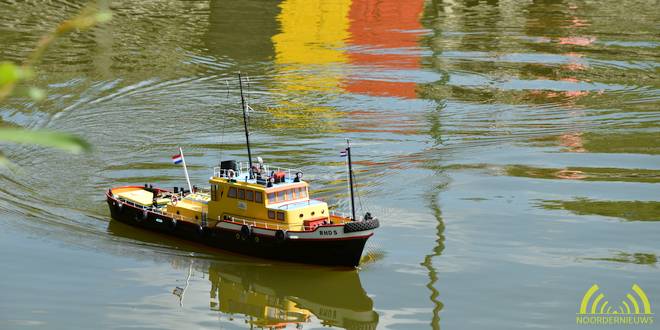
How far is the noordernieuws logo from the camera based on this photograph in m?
22.2

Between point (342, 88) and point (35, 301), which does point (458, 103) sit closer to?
point (342, 88)

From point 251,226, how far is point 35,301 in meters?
6.59

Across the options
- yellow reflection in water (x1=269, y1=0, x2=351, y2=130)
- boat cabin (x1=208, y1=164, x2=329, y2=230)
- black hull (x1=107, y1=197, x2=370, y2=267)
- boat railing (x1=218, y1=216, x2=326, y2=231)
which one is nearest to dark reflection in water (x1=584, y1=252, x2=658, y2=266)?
black hull (x1=107, y1=197, x2=370, y2=267)

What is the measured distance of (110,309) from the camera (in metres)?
23.4

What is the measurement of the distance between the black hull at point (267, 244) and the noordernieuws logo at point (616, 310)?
633cm

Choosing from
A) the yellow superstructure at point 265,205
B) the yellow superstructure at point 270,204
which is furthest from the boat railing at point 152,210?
the yellow superstructure at point 270,204

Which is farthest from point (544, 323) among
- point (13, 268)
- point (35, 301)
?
point (13, 268)

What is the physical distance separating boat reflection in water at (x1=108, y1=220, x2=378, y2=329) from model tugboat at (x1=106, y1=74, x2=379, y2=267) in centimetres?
38

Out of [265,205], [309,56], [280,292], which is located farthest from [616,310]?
[309,56]

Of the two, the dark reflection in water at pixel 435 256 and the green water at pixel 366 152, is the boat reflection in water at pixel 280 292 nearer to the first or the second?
the green water at pixel 366 152

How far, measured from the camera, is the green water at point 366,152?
24.4 meters

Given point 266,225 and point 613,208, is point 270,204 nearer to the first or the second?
point 266,225

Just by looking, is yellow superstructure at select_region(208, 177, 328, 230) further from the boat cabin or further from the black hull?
the black hull

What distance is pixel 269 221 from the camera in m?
27.7
